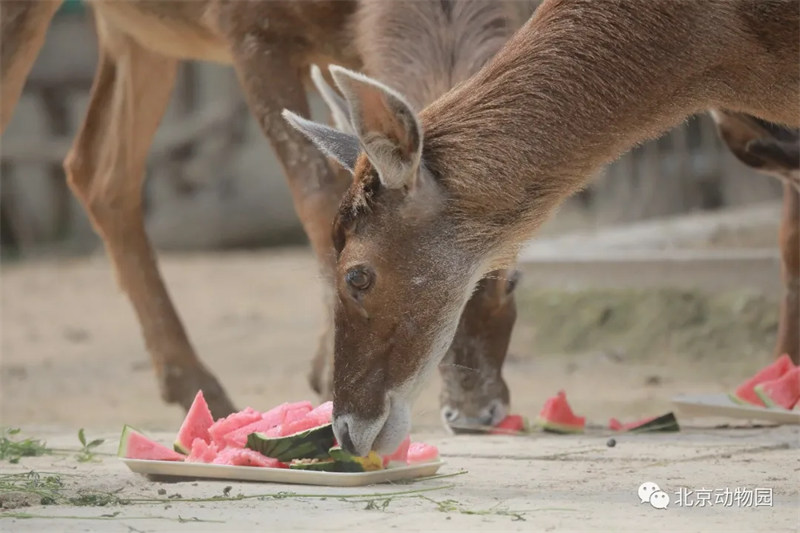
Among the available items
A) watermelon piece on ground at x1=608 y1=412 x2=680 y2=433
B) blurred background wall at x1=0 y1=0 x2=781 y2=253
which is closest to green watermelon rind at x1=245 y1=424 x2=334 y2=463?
watermelon piece on ground at x1=608 y1=412 x2=680 y2=433

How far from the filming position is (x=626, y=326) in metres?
9.18

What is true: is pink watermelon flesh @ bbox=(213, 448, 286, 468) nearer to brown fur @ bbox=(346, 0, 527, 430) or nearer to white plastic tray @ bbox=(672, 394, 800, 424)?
brown fur @ bbox=(346, 0, 527, 430)

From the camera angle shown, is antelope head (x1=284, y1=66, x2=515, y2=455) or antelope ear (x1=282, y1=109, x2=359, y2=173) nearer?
antelope head (x1=284, y1=66, x2=515, y2=455)

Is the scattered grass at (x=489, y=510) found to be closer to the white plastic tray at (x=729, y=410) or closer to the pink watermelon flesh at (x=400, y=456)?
the pink watermelon flesh at (x=400, y=456)

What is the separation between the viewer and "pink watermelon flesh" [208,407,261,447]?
185 inches

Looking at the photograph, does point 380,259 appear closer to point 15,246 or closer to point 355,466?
point 355,466

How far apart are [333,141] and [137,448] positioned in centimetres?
121

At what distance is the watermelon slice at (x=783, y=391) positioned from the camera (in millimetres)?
5766

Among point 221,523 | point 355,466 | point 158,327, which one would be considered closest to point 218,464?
point 355,466

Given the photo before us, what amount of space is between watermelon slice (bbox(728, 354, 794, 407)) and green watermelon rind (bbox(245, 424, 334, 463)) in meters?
2.14

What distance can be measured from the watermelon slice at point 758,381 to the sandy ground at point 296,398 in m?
0.13

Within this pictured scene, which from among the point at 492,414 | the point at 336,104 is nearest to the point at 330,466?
the point at 336,104

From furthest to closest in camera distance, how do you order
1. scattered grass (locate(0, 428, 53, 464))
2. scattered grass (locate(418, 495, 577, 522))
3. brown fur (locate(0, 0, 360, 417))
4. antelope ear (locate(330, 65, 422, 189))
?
1. brown fur (locate(0, 0, 360, 417))
2. scattered grass (locate(0, 428, 53, 464))
3. antelope ear (locate(330, 65, 422, 189))
4. scattered grass (locate(418, 495, 577, 522))

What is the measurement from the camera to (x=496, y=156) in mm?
4297
